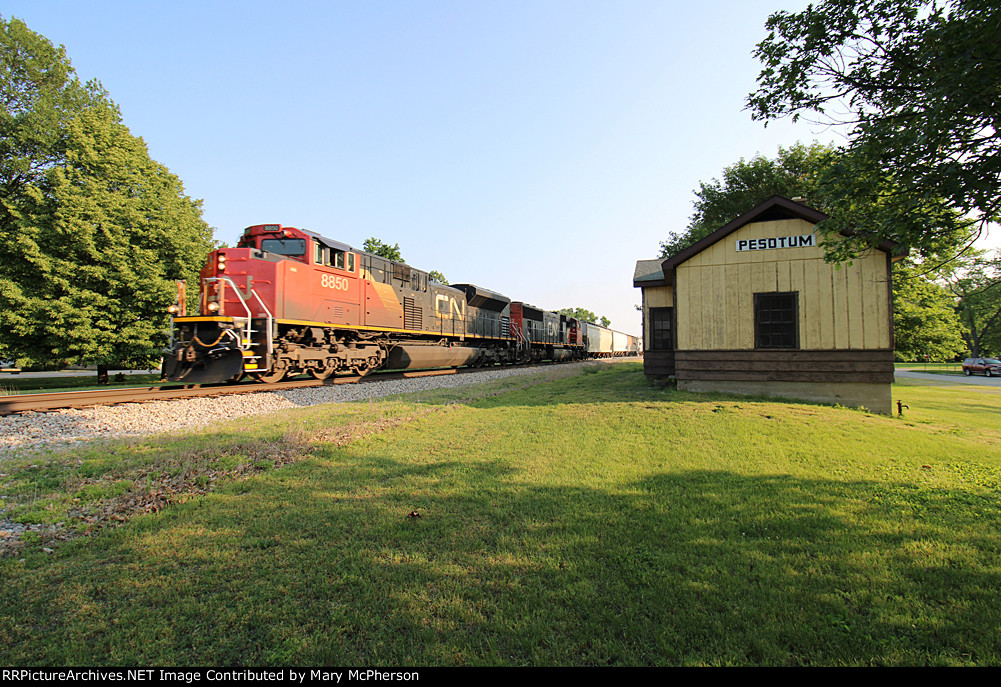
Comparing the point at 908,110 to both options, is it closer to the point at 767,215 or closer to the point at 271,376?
the point at 767,215

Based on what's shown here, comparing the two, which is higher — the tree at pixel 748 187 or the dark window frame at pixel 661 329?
the tree at pixel 748 187

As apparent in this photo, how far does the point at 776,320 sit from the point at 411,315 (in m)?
13.2

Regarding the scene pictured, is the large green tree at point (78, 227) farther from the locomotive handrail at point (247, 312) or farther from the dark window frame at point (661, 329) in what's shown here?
the dark window frame at point (661, 329)

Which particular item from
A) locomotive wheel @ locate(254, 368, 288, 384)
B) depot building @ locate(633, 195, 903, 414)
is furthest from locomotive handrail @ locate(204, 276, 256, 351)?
depot building @ locate(633, 195, 903, 414)

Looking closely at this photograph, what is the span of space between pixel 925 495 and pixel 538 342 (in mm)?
28502

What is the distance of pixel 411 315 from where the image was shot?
62.5 feet

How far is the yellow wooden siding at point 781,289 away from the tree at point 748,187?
71.7ft

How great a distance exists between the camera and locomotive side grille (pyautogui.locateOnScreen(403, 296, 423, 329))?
1864 centimetres

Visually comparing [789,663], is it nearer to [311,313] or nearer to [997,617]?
[997,617]

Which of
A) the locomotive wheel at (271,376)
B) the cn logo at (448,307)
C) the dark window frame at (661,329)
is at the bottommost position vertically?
the locomotive wheel at (271,376)

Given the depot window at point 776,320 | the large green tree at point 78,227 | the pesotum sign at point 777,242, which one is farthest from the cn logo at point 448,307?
the depot window at point 776,320

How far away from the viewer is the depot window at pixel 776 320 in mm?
11812

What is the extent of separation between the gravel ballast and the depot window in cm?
1041

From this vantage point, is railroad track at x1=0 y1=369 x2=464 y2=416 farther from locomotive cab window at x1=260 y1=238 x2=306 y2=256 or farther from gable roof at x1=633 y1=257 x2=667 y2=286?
gable roof at x1=633 y1=257 x2=667 y2=286
